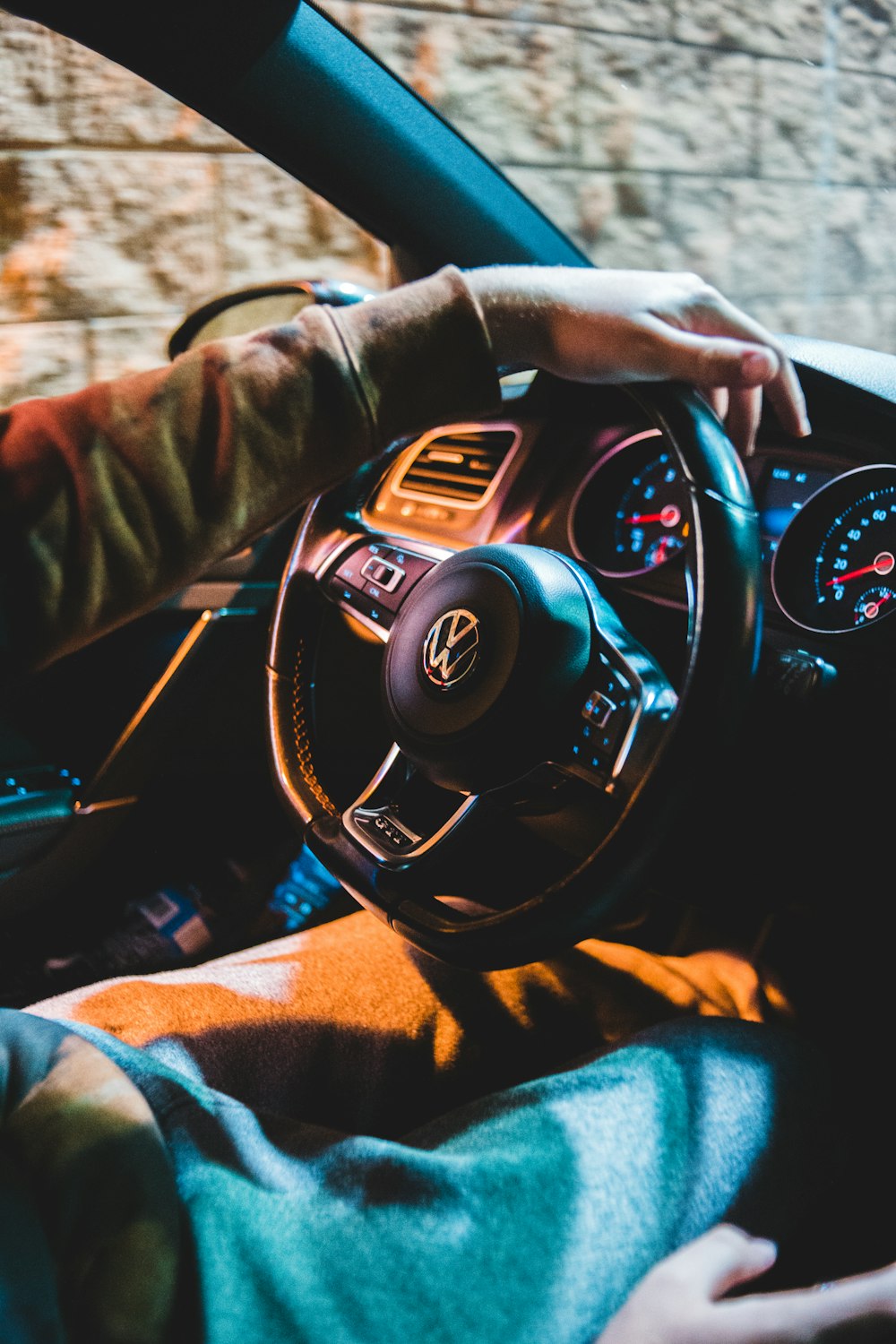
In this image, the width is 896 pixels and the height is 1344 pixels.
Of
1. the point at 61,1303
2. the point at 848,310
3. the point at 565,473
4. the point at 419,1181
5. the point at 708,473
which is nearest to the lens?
the point at 61,1303

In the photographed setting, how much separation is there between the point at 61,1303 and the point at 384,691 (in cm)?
56

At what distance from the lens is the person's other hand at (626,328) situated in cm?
84

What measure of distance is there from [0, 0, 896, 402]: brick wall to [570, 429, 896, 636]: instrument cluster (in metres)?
0.78

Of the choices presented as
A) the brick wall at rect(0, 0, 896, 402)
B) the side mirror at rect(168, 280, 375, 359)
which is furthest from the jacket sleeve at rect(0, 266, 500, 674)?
the brick wall at rect(0, 0, 896, 402)

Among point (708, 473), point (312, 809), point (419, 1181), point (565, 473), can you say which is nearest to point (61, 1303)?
point (419, 1181)

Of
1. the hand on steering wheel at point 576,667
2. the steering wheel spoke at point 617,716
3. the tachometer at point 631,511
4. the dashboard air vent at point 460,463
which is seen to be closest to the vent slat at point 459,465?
the dashboard air vent at point 460,463

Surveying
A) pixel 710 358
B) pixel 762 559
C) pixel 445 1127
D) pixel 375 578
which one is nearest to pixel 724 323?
pixel 710 358

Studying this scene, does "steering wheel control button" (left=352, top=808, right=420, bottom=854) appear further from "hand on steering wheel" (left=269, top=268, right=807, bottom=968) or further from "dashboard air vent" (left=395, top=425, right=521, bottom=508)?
"dashboard air vent" (left=395, top=425, right=521, bottom=508)

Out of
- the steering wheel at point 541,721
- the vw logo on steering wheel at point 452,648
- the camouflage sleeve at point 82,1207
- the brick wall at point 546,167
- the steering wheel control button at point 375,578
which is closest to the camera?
the camouflage sleeve at point 82,1207

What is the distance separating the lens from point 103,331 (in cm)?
206

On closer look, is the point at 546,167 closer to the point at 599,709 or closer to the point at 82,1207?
the point at 599,709

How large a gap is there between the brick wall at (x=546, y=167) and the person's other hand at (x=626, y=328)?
97 cm

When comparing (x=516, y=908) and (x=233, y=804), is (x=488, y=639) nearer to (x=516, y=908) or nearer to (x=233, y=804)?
(x=516, y=908)

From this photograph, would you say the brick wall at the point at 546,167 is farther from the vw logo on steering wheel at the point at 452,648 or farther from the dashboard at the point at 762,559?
the vw logo on steering wheel at the point at 452,648
